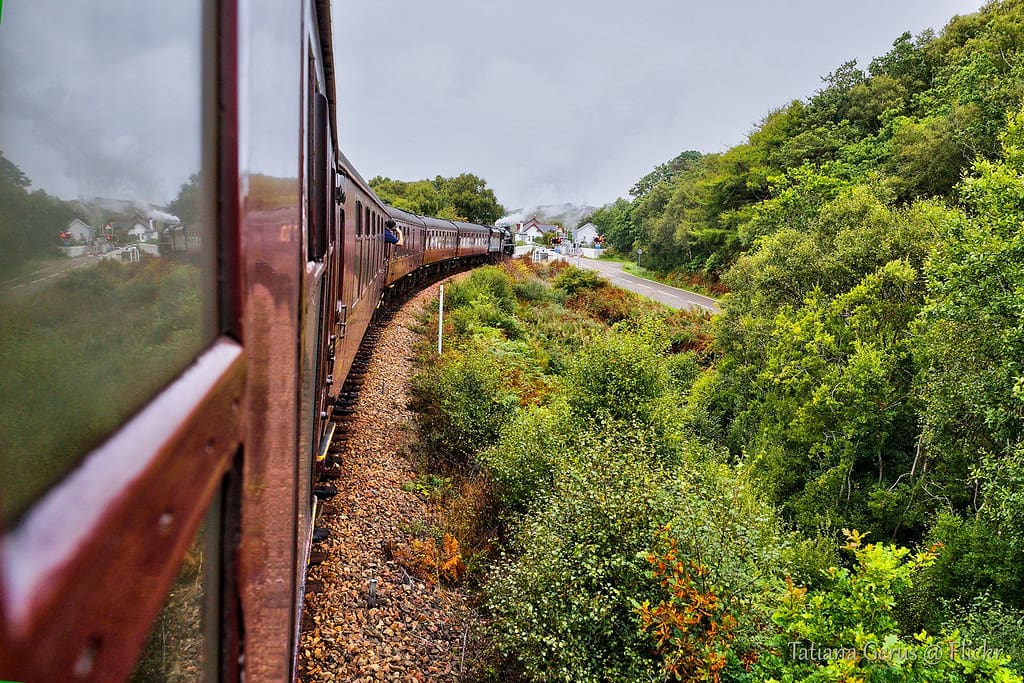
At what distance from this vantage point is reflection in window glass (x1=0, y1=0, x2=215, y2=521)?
1.51 feet

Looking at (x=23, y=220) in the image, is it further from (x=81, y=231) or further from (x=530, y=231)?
(x=530, y=231)

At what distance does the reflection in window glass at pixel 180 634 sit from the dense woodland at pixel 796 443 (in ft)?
16.9

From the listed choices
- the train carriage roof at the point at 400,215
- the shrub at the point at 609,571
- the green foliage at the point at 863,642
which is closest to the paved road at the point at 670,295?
the train carriage roof at the point at 400,215

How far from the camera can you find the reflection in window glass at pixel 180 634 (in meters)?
0.67

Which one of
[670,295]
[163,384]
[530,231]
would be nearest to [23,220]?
[163,384]

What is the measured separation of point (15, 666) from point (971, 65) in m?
31.2

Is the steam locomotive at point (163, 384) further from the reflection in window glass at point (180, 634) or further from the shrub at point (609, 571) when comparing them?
the shrub at point (609, 571)

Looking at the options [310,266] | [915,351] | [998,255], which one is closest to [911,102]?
[915,351]

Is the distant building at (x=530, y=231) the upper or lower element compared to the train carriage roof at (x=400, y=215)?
upper

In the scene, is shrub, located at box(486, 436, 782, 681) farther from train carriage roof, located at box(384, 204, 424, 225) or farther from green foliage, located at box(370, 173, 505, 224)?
green foliage, located at box(370, 173, 505, 224)

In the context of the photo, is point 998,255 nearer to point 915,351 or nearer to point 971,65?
point 915,351

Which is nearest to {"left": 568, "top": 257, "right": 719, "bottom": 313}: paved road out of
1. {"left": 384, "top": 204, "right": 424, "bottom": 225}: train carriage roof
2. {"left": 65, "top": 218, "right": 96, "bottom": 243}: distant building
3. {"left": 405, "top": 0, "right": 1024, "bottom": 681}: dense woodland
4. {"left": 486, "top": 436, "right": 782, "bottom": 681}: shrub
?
{"left": 405, "top": 0, "right": 1024, "bottom": 681}: dense woodland

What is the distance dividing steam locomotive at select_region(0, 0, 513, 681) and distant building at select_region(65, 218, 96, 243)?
1 cm

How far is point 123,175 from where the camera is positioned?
0.60 meters
